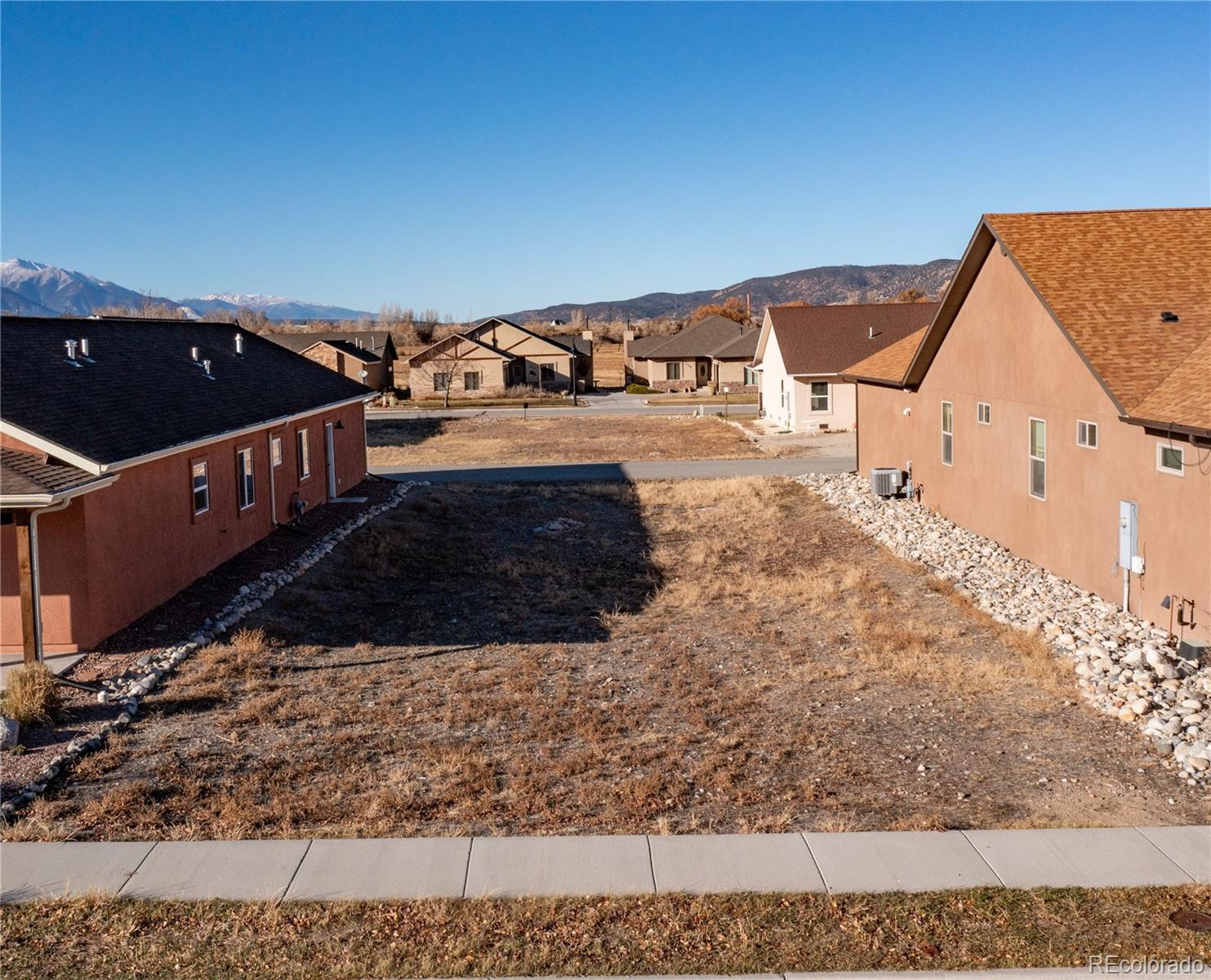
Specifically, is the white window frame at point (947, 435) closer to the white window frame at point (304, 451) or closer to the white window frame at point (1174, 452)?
the white window frame at point (1174, 452)

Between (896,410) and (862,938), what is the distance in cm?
2139

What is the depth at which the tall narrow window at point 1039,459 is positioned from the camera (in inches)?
Result: 702

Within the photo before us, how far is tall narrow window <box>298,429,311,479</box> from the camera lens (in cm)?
2556

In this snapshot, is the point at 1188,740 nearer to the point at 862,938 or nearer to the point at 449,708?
the point at 862,938

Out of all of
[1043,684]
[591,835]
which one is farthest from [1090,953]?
[1043,684]

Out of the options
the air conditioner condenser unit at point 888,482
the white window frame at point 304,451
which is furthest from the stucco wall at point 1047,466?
the white window frame at point 304,451

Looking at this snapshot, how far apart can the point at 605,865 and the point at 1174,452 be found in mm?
9792

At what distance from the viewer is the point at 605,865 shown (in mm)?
7910

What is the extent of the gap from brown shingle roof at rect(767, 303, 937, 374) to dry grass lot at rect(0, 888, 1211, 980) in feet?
123

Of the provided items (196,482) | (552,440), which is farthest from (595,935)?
(552,440)

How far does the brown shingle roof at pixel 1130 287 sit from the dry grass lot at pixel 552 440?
19.5m

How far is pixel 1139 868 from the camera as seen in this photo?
776 cm

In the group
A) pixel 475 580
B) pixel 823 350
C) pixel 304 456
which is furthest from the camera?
pixel 823 350

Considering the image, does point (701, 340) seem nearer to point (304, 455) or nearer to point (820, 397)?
point (820, 397)
